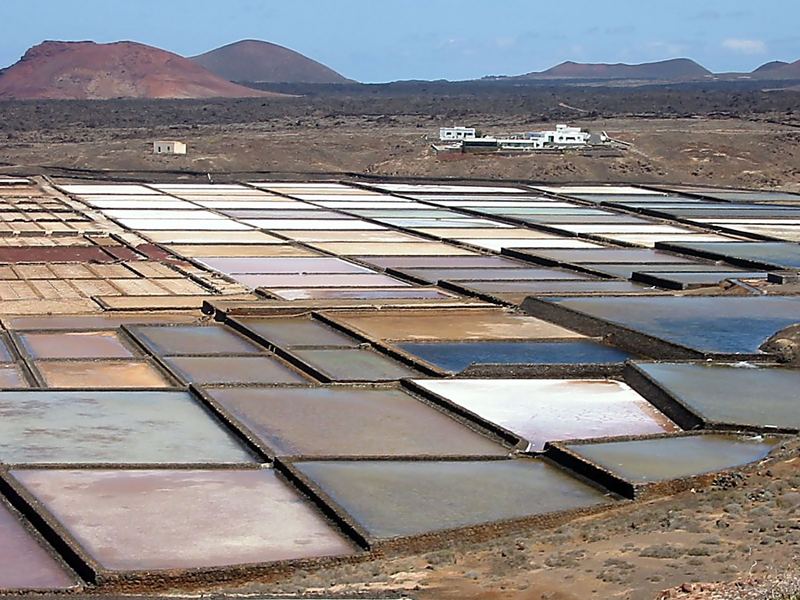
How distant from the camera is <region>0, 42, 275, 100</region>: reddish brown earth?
125438mm

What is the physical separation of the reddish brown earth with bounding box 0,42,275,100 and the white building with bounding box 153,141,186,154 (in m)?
73.0

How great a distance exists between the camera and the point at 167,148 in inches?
2034

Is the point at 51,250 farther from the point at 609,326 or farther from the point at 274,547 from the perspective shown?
the point at 274,547

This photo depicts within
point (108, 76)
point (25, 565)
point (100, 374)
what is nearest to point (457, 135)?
point (100, 374)

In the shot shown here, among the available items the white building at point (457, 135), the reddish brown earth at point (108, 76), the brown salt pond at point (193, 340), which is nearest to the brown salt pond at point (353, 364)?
the brown salt pond at point (193, 340)

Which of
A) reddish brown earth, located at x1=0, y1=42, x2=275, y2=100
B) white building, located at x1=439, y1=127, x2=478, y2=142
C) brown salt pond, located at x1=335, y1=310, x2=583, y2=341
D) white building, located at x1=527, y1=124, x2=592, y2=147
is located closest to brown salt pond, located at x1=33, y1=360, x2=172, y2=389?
brown salt pond, located at x1=335, y1=310, x2=583, y2=341

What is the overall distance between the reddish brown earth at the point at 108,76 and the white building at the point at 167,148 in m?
73.0

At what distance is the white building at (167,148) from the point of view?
51500mm

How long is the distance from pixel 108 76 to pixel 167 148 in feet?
263

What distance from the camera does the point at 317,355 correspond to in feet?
53.5

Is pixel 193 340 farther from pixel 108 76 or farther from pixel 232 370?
pixel 108 76

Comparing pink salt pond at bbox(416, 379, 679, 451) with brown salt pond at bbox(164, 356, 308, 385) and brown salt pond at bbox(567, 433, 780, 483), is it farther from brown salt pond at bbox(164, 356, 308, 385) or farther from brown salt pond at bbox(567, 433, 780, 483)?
brown salt pond at bbox(164, 356, 308, 385)

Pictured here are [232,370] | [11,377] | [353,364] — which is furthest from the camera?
[353,364]

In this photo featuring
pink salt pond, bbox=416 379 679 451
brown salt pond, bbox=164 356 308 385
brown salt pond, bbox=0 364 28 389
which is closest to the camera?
pink salt pond, bbox=416 379 679 451
